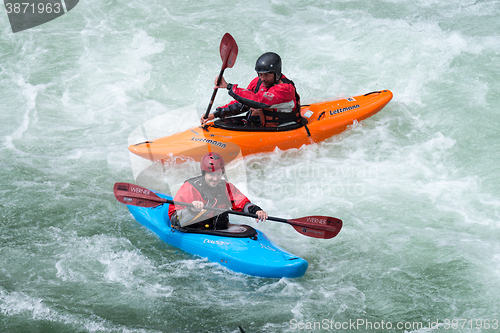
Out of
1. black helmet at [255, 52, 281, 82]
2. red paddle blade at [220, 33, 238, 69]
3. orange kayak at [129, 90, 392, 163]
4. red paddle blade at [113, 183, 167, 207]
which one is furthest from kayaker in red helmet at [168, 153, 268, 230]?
red paddle blade at [220, 33, 238, 69]

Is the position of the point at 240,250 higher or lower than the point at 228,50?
lower

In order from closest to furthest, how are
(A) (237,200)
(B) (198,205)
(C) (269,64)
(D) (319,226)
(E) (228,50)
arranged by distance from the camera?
(B) (198,205)
(D) (319,226)
(A) (237,200)
(C) (269,64)
(E) (228,50)

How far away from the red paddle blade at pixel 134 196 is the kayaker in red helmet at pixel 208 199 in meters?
0.21

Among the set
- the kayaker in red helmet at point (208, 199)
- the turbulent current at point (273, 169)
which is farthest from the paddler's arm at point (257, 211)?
the turbulent current at point (273, 169)

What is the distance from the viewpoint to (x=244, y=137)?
5.71 m

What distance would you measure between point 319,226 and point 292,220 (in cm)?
24

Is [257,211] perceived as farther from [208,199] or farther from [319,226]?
[319,226]

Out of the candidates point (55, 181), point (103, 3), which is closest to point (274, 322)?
point (55, 181)

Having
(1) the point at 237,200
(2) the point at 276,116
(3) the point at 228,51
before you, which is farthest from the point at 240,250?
(3) the point at 228,51

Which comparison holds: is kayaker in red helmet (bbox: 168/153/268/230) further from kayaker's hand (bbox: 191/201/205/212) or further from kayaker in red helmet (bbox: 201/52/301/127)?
kayaker in red helmet (bbox: 201/52/301/127)

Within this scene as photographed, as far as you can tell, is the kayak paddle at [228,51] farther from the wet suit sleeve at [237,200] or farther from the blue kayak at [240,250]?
the blue kayak at [240,250]

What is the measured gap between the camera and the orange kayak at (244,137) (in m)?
5.57

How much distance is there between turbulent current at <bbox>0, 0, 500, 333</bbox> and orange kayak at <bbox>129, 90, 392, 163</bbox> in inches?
7.3

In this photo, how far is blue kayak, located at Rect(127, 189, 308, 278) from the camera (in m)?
3.88
